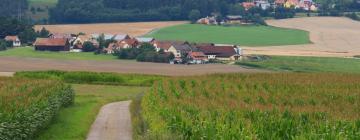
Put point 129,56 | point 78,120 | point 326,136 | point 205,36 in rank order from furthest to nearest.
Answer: point 205,36 → point 129,56 → point 78,120 → point 326,136

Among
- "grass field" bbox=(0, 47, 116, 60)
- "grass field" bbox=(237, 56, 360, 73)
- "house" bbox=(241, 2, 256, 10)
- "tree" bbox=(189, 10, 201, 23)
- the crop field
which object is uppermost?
"house" bbox=(241, 2, 256, 10)

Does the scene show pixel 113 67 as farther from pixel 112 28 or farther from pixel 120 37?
pixel 112 28

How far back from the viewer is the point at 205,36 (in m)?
134

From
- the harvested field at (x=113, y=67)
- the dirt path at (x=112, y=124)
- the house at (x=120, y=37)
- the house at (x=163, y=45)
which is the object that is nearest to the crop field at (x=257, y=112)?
the dirt path at (x=112, y=124)

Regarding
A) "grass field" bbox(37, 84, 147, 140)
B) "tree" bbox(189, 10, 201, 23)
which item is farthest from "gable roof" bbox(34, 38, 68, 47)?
"tree" bbox(189, 10, 201, 23)

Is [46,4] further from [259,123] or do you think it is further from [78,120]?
[259,123]

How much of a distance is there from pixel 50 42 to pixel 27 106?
80.2 meters

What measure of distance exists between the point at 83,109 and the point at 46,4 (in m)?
120

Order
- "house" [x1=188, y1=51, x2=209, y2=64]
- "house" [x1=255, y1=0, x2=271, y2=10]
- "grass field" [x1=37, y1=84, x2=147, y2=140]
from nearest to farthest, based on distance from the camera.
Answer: "grass field" [x1=37, y1=84, x2=147, y2=140] < "house" [x1=188, y1=51, x2=209, y2=64] < "house" [x1=255, y1=0, x2=271, y2=10]

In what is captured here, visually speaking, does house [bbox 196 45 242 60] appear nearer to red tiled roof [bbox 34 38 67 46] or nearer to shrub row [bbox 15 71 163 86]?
red tiled roof [bbox 34 38 67 46]

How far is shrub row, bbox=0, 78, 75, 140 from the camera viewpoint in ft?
101

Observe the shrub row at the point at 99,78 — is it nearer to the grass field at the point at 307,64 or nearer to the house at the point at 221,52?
the grass field at the point at 307,64

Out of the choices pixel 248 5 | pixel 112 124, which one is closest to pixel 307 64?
pixel 112 124

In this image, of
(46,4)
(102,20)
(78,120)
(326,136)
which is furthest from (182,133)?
(46,4)
